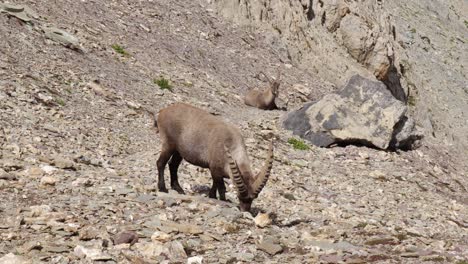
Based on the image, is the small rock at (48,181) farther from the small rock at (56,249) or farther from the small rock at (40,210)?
the small rock at (56,249)

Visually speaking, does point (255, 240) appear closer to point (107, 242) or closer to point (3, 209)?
point (107, 242)

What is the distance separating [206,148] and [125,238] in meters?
3.72

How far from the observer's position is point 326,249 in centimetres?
1020

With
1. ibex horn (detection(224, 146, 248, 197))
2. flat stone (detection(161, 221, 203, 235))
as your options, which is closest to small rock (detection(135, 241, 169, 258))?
flat stone (detection(161, 221, 203, 235))

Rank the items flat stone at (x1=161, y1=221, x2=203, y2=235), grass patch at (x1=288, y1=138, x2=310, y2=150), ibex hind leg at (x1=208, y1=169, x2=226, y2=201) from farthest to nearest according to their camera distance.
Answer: grass patch at (x1=288, y1=138, x2=310, y2=150) → ibex hind leg at (x1=208, y1=169, x2=226, y2=201) → flat stone at (x1=161, y1=221, x2=203, y2=235)

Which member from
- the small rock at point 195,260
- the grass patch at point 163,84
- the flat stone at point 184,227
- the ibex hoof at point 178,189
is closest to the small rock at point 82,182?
the ibex hoof at point 178,189

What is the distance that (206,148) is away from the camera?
12.4 metres

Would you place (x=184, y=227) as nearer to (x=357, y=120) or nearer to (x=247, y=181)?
(x=247, y=181)

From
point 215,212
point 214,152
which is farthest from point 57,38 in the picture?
point 215,212

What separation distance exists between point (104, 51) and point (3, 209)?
1360 cm

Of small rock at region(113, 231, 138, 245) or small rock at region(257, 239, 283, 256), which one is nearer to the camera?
small rock at region(113, 231, 138, 245)

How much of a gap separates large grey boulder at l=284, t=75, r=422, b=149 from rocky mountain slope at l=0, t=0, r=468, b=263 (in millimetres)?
480

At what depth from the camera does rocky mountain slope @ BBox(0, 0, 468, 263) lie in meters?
9.65

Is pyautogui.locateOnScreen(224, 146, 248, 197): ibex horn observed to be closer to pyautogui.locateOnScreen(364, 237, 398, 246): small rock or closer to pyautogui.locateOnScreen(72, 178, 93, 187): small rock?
pyautogui.locateOnScreen(364, 237, 398, 246): small rock
